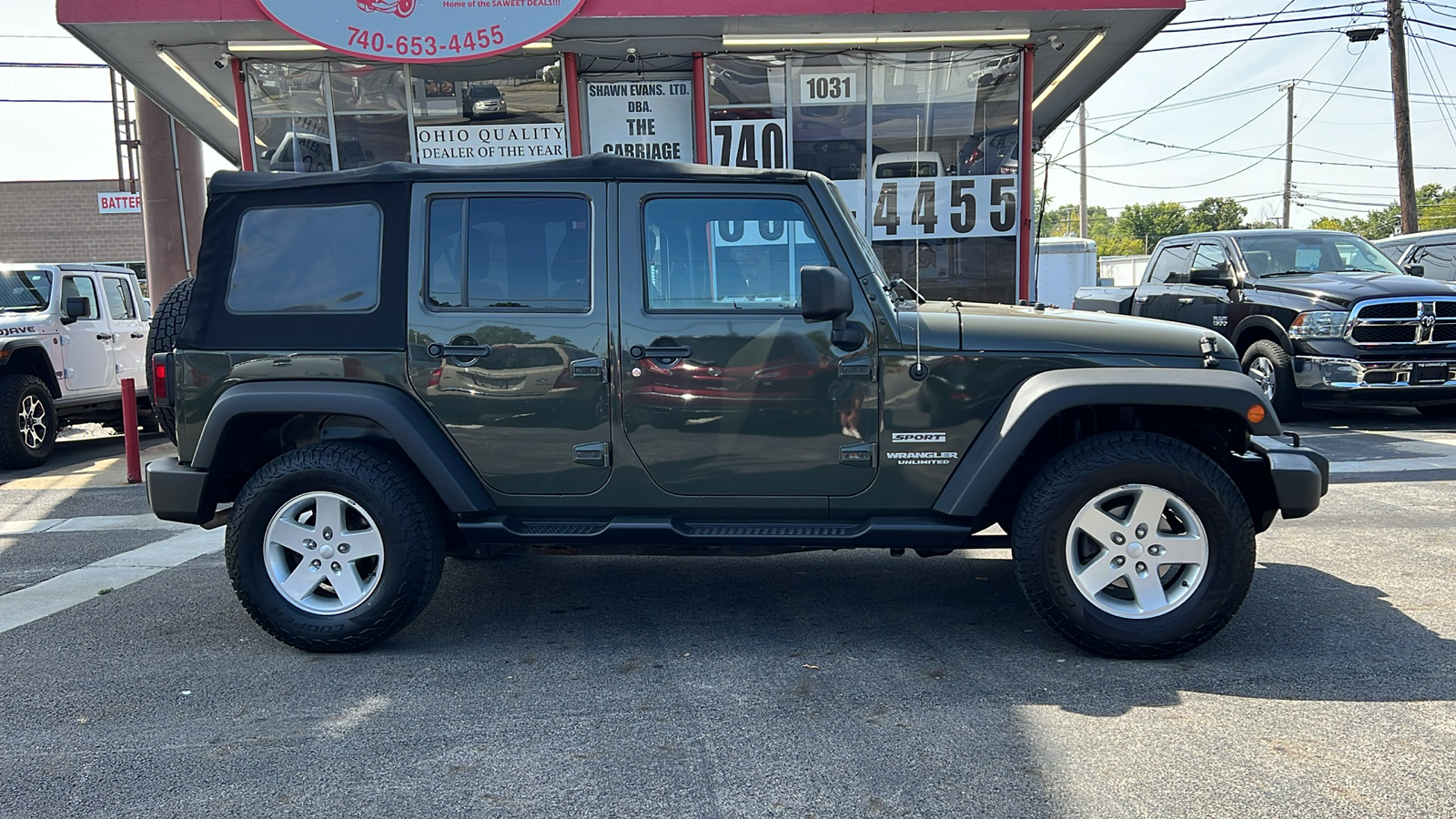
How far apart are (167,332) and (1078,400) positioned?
3.90 meters

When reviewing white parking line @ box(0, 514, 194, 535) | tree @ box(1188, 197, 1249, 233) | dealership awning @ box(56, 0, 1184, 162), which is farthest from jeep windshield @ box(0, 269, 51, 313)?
tree @ box(1188, 197, 1249, 233)


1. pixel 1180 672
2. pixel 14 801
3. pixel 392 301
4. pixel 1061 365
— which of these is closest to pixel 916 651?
pixel 1180 672

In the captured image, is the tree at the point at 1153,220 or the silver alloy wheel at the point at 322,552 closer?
the silver alloy wheel at the point at 322,552

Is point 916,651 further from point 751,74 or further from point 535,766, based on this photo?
point 751,74

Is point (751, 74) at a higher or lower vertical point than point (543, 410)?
higher

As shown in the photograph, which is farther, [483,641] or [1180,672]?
[483,641]

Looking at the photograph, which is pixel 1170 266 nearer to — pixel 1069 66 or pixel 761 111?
pixel 1069 66

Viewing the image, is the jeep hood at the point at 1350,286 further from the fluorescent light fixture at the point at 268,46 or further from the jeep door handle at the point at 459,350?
the fluorescent light fixture at the point at 268,46

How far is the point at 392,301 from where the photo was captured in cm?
409

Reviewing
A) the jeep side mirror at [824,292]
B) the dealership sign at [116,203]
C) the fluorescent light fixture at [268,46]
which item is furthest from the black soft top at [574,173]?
the dealership sign at [116,203]

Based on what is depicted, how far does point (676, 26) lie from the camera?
948cm

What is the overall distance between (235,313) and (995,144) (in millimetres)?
8434

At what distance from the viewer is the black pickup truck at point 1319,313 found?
365 inches

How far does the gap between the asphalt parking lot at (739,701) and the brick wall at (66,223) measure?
3368 centimetres
